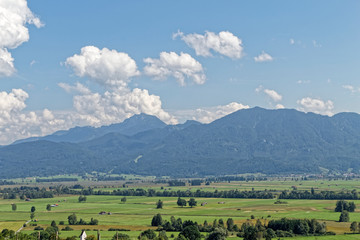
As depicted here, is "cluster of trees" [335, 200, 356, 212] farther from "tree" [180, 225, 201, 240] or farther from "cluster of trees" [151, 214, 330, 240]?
"tree" [180, 225, 201, 240]

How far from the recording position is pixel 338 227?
121875 mm

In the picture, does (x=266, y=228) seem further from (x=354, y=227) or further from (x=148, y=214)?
(x=148, y=214)

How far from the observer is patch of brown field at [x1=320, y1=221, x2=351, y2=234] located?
11689 cm

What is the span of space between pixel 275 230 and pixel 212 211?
161 feet

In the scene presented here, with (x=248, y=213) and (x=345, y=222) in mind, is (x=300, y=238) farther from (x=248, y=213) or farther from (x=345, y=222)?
(x=248, y=213)

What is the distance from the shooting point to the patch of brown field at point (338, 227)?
116887mm

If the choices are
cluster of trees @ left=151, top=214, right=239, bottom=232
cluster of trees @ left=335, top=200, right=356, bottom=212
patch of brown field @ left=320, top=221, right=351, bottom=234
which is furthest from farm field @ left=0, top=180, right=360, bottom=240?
cluster of trees @ left=151, top=214, right=239, bottom=232

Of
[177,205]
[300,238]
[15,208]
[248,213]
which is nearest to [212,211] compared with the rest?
[248,213]

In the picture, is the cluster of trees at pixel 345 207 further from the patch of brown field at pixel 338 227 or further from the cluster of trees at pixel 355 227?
the cluster of trees at pixel 355 227

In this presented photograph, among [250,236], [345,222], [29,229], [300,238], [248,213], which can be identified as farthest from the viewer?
[248,213]

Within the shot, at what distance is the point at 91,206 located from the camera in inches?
7510

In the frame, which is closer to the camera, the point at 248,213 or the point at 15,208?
the point at 248,213

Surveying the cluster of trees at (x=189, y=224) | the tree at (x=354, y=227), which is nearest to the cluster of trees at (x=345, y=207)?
the tree at (x=354, y=227)

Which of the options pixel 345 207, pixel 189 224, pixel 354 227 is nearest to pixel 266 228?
pixel 189 224
